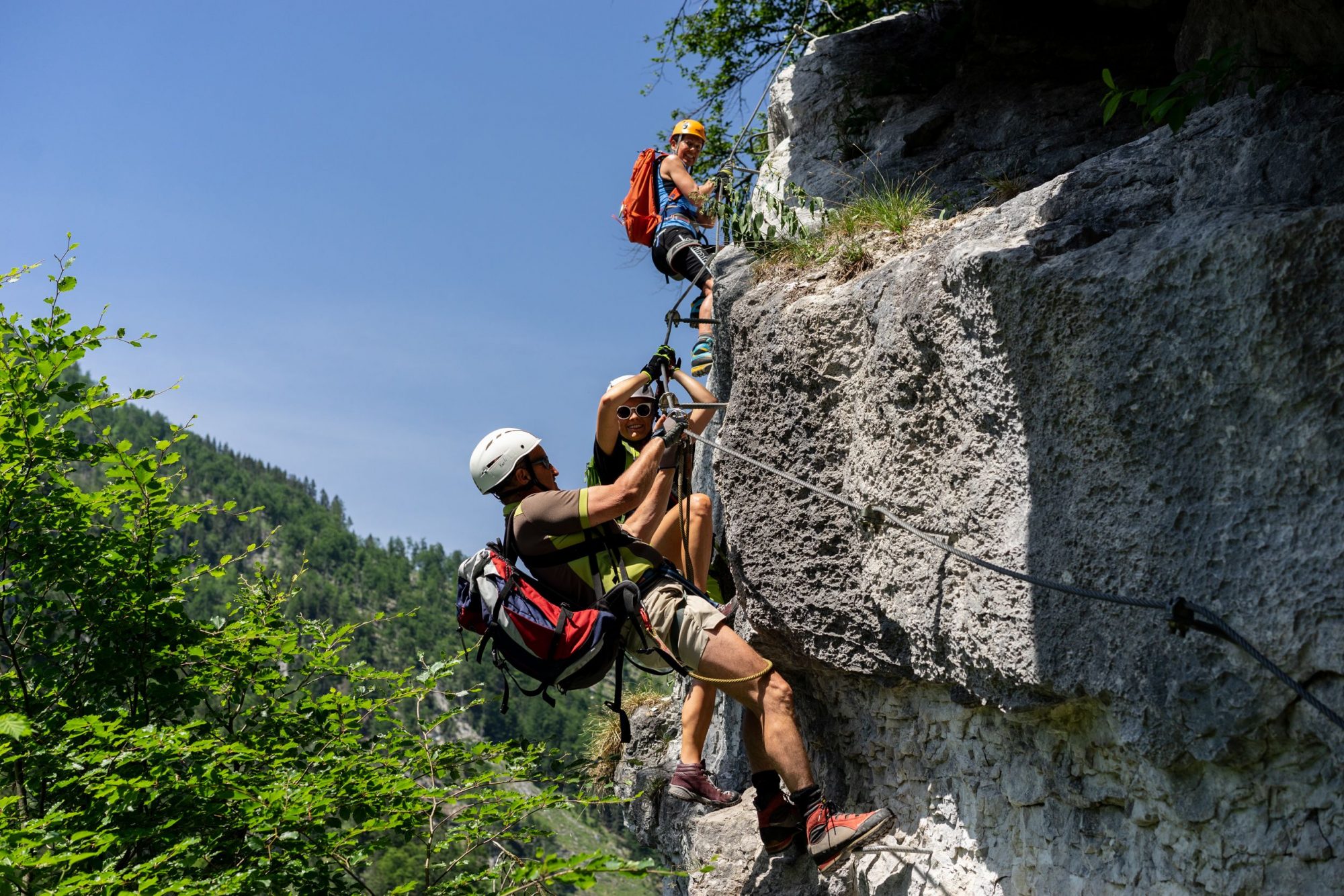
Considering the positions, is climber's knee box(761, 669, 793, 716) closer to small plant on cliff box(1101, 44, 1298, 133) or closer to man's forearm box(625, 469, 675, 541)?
man's forearm box(625, 469, 675, 541)

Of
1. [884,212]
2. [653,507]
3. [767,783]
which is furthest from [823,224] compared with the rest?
[767,783]

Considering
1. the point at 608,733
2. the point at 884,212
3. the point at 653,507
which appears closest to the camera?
the point at 653,507

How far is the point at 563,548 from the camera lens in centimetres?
556

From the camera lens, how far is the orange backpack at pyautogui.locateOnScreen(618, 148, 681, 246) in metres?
8.48

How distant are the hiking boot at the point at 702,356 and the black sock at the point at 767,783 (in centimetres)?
376

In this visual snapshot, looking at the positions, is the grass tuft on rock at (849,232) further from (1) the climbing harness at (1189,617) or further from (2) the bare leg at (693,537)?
(1) the climbing harness at (1189,617)

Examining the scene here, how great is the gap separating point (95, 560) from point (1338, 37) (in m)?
7.39

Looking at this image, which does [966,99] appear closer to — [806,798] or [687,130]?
[687,130]

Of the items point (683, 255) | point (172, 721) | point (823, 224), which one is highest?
point (683, 255)

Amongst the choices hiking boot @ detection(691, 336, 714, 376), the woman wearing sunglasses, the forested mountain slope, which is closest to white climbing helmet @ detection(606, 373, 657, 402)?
the woman wearing sunglasses

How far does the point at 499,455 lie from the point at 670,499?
4.13ft

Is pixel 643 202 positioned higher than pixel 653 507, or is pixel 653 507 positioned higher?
pixel 643 202

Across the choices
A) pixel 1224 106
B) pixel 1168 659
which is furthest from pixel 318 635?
pixel 1224 106

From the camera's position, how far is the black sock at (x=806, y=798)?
17.5ft
